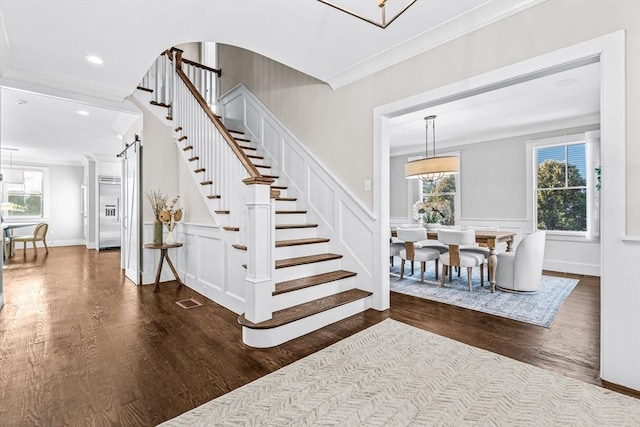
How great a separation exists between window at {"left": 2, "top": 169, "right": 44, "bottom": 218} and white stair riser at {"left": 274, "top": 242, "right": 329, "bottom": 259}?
8.89m

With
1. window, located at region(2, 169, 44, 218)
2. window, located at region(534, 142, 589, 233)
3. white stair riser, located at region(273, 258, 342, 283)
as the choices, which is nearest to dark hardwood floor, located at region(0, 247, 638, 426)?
white stair riser, located at region(273, 258, 342, 283)

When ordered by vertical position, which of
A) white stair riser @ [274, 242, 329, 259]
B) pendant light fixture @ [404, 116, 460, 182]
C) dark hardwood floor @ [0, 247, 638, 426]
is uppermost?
pendant light fixture @ [404, 116, 460, 182]

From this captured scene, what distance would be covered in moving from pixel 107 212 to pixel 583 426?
9682 millimetres

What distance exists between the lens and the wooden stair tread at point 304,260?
3041mm

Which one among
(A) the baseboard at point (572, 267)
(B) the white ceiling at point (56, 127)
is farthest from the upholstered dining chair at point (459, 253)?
(B) the white ceiling at point (56, 127)

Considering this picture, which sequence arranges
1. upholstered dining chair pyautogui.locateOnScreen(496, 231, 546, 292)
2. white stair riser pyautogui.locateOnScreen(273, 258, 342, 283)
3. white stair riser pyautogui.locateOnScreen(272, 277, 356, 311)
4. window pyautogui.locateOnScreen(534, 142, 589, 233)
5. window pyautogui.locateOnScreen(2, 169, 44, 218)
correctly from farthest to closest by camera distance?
window pyautogui.locateOnScreen(2, 169, 44, 218)
window pyautogui.locateOnScreen(534, 142, 589, 233)
upholstered dining chair pyautogui.locateOnScreen(496, 231, 546, 292)
white stair riser pyautogui.locateOnScreen(273, 258, 342, 283)
white stair riser pyautogui.locateOnScreen(272, 277, 356, 311)

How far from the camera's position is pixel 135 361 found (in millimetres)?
2176

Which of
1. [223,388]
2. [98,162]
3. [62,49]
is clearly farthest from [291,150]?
[98,162]

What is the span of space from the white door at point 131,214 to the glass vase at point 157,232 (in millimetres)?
317

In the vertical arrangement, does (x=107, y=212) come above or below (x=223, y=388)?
above

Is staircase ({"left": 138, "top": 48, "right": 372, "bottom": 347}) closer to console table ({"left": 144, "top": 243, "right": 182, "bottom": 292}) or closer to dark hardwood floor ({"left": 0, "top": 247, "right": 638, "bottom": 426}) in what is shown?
dark hardwood floor ({"left": 0, "top": 247, "right": 638, "bottom": 426})

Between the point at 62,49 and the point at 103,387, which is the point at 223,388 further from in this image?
the point at 62,49

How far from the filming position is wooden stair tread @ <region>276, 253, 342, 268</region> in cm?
304

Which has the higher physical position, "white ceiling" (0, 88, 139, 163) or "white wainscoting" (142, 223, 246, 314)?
"white ceiling" (0, 88, 139, 163)
